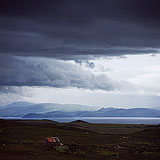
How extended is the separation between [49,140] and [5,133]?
16.7 m

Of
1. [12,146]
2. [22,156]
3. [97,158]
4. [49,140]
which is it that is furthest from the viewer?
[49,140]

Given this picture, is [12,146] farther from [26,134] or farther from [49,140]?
[26,134]

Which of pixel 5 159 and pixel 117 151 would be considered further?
pixel 117 151

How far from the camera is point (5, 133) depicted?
70125 mm

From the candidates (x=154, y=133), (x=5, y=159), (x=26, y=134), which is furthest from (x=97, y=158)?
(x=154, y=133)

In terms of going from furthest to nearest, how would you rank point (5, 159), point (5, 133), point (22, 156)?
point (5, 133) < point (22, 156) < point (5, 159)

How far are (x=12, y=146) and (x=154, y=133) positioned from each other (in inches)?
2177

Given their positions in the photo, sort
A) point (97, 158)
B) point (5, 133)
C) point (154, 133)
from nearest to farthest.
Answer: point (97, 158) → point (5, 133) → point (154, 133)

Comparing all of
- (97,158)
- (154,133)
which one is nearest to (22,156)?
(97,158)

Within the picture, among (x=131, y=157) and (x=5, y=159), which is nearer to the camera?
(x=5, y=159)

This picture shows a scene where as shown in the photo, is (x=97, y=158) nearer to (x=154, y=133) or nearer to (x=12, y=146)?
(x=12, y=146)

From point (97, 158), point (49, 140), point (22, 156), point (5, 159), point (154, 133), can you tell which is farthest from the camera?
point (154, 133)

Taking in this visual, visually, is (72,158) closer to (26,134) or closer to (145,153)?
(145,153)

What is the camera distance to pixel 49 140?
57875 mm
